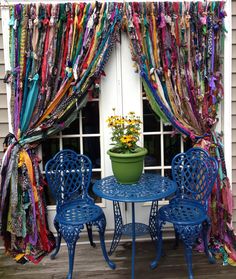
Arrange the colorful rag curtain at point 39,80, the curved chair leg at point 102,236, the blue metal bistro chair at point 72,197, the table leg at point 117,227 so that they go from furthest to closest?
1. the table leg at point 117,227
2. the colorful rag curtain at point 39,80
3. the curved chair leg at point 102,236
4. the blue metal bistro chair at point 72,197

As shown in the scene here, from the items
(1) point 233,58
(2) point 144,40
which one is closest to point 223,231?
(1) point 233,58

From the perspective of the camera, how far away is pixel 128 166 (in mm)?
2910

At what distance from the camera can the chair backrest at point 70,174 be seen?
321 cm

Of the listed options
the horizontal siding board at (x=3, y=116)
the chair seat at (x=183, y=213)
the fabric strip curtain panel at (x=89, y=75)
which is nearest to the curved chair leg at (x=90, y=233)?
the fabric strip curtain panel at (x=89, y=75)

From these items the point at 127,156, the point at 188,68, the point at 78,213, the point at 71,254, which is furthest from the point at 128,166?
the point at 188,68

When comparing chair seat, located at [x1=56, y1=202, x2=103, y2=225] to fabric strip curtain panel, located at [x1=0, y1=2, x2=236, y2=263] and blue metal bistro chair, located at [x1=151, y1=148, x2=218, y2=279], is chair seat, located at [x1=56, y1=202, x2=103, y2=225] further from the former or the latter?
blue metal bistro chair, located at [x1=151, y1=148, x2=218, y2=279]

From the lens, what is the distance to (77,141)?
11.5ft

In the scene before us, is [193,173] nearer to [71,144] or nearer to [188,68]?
[188,68]

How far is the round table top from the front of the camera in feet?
8.99

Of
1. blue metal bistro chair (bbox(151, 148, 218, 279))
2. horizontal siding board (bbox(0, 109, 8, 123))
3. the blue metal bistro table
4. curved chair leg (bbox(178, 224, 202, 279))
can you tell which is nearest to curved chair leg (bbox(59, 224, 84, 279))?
the blue metal bistro table

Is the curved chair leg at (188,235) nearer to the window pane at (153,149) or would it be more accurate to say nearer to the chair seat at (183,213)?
the chair seat at (183,213)

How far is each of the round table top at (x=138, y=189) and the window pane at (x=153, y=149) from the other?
0.34m

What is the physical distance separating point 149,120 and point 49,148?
95 cm

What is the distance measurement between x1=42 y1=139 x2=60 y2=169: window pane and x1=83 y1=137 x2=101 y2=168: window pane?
0.85 feet
